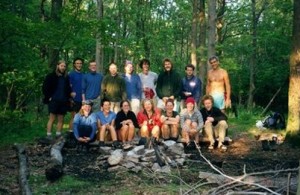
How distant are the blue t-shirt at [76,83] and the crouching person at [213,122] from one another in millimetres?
2967

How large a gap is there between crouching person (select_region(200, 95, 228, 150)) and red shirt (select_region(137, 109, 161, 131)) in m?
1.11

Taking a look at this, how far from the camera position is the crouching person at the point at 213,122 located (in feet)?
33.3

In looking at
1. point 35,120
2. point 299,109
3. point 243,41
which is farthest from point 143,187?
point 243,41

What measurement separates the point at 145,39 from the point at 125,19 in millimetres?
3799

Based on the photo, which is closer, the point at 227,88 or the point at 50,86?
the point at 50,86

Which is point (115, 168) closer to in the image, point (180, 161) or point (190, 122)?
point (180, 161)

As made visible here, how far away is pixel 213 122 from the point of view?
10.4 meters

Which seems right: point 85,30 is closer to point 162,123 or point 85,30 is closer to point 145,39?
point 162,123

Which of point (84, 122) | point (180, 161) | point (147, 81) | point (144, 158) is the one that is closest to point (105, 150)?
point (84, 122)

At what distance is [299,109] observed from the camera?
415 inches

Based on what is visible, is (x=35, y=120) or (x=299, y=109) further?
(x=35, y=120)

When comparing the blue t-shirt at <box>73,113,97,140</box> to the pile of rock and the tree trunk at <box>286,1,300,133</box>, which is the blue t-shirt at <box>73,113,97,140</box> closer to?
the pile of rock

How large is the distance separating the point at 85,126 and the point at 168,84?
2297 mm

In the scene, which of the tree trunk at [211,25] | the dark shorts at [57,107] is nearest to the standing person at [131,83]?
the dark shorts at [57,107]
